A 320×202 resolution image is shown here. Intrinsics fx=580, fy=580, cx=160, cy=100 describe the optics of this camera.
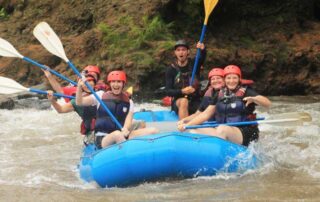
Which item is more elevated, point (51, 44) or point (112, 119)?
point (51, 44)

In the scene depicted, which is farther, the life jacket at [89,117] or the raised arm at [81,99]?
the life jacket at [89,117]

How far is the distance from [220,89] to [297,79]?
581 centimetres

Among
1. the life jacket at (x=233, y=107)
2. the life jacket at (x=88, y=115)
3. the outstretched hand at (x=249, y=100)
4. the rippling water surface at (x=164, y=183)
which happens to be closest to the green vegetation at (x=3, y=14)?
the rippling water surface at (x=164, y=183)

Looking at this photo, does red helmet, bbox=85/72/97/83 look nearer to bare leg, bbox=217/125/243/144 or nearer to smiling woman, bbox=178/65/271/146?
smiling woman, bbox=178/65/271/146

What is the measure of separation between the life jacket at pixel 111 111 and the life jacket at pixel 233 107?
0.94 m

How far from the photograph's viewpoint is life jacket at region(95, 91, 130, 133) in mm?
5656

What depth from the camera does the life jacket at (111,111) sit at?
5656 mm

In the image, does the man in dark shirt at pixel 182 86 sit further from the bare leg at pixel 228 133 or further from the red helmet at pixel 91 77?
the bare leg at pixel 228 133

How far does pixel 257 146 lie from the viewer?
5.62 metres

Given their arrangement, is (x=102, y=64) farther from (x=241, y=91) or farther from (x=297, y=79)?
(x=241, y=91)

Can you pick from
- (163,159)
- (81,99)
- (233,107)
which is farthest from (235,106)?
(81,99)

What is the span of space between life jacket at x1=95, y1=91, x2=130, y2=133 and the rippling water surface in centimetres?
56

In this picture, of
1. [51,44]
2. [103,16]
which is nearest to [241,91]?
[51,44]

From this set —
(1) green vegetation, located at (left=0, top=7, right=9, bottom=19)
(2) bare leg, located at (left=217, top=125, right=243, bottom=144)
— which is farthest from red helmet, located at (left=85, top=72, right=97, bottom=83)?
(1) green vegetation, located at (left=0, top=7, right=9, bottom=19)
